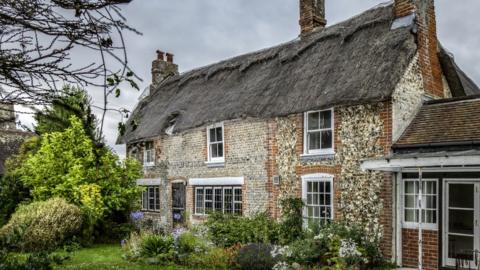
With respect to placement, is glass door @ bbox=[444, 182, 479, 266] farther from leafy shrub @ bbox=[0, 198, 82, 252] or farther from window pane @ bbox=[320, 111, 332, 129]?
leafy shrub @ bbox=[0, 198, 82, 252]

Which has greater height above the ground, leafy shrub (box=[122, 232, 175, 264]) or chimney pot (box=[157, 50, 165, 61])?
chimney pot (box=[157, 50, 165, 61])

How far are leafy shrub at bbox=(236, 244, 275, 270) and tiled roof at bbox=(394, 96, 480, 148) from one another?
4621mm

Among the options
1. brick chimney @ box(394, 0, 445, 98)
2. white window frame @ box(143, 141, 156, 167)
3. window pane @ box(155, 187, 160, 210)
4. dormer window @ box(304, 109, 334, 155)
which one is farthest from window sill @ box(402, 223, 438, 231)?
white window frame @ box(143, 141, 156, 167)

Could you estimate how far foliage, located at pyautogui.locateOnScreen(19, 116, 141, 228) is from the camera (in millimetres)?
18203

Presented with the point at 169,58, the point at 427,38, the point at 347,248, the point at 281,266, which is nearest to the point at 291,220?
the point at 347,248

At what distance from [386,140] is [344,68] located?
304cm

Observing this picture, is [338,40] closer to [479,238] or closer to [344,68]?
[344,68]

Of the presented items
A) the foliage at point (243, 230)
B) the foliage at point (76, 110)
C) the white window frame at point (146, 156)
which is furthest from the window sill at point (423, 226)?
the white window frame at point (146, 156)

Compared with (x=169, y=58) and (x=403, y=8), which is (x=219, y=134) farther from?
(x=169, y=58)

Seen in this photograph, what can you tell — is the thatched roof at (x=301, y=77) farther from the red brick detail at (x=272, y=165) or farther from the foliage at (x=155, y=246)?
the foliage at (x=155, y=246)

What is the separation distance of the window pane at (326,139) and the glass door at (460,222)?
373 centimetres

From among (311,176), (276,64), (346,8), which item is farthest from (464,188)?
(346,8)

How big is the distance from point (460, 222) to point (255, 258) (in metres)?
5.33

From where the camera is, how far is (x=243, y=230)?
14.6m
